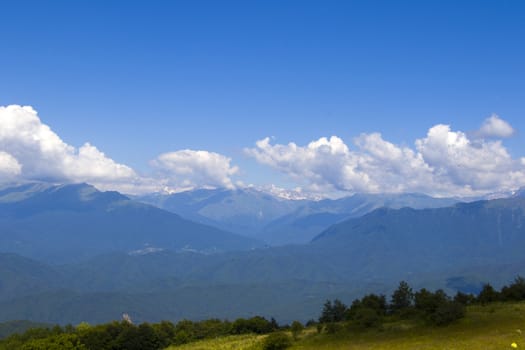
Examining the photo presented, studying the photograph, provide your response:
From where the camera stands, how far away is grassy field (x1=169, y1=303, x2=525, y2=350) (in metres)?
53.2

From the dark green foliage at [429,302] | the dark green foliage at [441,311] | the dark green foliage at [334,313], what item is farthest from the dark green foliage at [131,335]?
the dark green foliage at [441,311]

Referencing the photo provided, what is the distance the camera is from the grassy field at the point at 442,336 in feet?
175

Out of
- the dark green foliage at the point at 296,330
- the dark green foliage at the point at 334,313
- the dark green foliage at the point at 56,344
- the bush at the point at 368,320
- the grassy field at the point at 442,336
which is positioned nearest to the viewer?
the grassy field at the point at 442,336

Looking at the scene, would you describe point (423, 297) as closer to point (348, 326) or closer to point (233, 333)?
point (348, 326)

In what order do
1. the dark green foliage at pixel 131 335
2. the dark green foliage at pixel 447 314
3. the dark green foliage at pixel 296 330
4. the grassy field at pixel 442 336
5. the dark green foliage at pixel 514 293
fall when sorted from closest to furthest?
the grassy field at pixel 442 336, the dark green foliage at pixel 447 314, the dark green foliage at pixel 296 330, the dark green foliage at pixel 514 293, the dark green foliage at pixel 131 335

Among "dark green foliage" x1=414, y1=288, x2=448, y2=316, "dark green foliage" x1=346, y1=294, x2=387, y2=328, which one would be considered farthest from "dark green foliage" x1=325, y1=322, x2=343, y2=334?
"dark green foliage" x1=414, y1=288, x2=448, y2=316

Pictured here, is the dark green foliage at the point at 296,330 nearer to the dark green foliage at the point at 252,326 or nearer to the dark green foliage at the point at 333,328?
the dark green foliage at the point at 333,328

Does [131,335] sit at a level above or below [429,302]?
below

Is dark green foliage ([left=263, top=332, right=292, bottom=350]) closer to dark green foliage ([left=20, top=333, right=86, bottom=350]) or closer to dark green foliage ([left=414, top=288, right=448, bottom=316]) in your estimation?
dark green foliage ([left=414, top=288, right=448, bottom=316])

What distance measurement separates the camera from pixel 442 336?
6147 cm

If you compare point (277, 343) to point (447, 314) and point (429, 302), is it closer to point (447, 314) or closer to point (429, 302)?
point (429, 302)

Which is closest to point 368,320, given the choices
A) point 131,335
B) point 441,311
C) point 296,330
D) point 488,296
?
point 441,311

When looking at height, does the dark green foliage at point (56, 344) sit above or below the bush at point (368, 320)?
below

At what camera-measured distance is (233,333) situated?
399 ft
